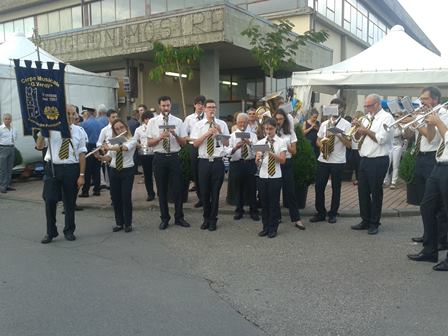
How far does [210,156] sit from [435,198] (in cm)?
319

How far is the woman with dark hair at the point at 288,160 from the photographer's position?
6.86 meters

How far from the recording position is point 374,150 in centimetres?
662

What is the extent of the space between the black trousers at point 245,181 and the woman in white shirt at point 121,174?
177 cm

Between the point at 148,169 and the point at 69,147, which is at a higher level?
the point at 69,147

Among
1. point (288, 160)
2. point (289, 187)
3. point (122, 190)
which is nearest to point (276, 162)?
point (288, 160)

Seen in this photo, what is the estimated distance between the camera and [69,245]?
627 centimetres

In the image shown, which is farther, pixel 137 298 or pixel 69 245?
pixel 69 245

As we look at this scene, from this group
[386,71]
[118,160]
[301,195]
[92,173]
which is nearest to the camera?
[118,160]

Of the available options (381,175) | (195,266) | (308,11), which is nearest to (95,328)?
(195,266)

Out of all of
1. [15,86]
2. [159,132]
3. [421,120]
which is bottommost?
[159,132]

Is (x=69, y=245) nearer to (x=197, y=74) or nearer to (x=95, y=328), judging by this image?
(x=95, y=328)

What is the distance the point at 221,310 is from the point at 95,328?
3.60 ft

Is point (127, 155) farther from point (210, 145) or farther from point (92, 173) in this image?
point (92, 173)

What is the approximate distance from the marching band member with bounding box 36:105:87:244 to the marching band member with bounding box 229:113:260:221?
2379mm
